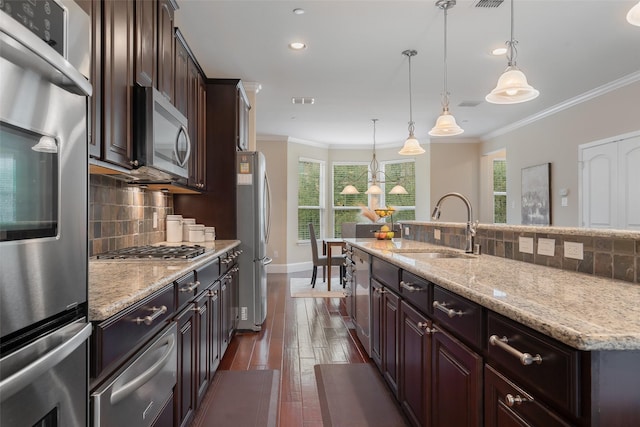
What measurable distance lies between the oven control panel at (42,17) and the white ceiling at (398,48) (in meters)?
2.23

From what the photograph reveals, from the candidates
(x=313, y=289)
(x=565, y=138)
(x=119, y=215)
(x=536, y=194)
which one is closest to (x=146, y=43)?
(x=119, y=215)

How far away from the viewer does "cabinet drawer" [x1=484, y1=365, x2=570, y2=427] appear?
37.7 inches

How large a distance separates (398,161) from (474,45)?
16.8 feet

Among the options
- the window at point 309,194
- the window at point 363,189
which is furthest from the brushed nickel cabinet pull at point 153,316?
the window at point 363,189

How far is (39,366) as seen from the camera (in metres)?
0.75

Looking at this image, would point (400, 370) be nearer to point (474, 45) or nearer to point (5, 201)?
point (5, 201)

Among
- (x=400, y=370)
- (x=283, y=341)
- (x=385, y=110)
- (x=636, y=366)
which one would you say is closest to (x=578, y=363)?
(x=636, y=366)

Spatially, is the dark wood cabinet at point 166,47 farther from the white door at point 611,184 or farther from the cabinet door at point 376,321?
the white door at point 611,184

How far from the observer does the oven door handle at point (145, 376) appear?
3.78 ft

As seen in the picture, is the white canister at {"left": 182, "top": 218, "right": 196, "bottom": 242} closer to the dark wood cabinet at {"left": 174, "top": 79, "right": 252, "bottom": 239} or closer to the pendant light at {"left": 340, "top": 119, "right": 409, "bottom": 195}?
the dark wood cabinet at {"left": 174, "top": 79, "right": 252, "bottom": 239}

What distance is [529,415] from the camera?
1016 millimetres

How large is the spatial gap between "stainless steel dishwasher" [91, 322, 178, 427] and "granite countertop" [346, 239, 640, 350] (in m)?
1.12

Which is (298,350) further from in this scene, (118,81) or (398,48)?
(398,48)

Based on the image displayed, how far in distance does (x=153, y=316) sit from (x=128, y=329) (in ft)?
0.60
